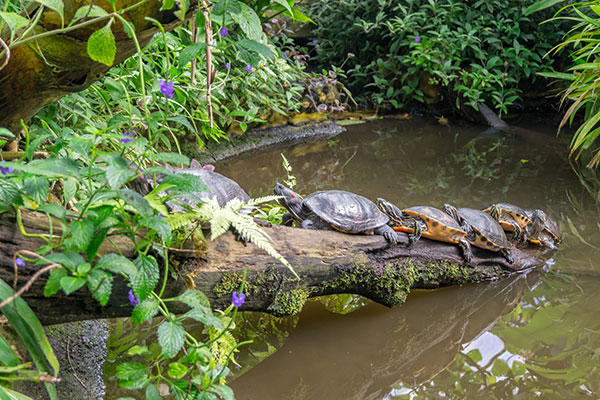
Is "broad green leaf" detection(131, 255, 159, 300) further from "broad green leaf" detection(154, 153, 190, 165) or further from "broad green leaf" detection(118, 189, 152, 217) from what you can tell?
Result: "broad green leaf" detection(154, 153, 190, 165)

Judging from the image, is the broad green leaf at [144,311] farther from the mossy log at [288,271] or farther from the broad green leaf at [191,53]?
the broad green leaf at [191,53]

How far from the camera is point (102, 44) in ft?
4.71

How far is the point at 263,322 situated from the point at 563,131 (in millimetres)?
6678

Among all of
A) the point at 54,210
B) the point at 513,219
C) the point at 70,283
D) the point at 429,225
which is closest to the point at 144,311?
the point at 70,283

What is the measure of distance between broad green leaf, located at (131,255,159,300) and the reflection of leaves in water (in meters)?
1.39

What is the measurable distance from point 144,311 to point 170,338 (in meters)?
0.14

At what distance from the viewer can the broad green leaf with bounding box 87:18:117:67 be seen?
1.42 m

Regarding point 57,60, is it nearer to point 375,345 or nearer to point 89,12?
point 89,12

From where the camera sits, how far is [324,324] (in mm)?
2785

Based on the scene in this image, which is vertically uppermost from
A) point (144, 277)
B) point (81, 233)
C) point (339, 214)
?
point (81, 233)

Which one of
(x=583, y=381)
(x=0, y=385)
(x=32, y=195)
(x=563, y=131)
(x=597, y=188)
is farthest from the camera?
(x=563, y=131)

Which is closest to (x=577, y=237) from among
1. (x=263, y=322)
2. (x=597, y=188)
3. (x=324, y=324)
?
(x=597, y=188)

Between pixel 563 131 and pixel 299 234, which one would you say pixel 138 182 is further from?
pixel 563 131

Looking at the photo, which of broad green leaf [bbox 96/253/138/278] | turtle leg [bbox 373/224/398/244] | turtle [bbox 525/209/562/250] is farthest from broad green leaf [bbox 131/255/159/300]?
turtle [bbox 525/209/562/250]
